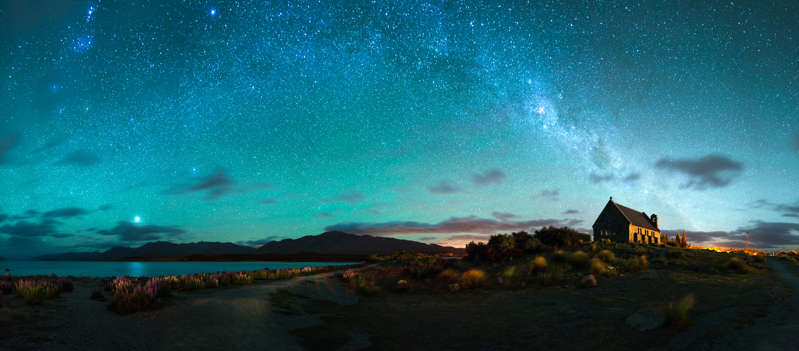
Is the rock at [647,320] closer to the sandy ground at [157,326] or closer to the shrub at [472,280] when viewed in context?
the sandy ground at [157,326]

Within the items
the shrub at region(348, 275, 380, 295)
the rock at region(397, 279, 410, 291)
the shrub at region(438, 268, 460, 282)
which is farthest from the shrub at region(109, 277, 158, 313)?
the shrub at region(438, 268, 460, 282)

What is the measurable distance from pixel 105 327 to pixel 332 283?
13.0 m

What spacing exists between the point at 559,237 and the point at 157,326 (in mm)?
29606

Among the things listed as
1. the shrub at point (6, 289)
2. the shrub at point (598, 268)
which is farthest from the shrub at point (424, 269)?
the shrub at point (6, 289)

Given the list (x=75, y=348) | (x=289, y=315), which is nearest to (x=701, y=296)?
(x=289, y=315)

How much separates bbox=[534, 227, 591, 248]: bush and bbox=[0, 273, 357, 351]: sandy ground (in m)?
23.7

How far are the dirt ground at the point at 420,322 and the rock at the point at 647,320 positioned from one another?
21 centimetres

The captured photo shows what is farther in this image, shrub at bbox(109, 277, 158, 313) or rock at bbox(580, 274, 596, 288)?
rock at bbox(580, 274, 596, 288)

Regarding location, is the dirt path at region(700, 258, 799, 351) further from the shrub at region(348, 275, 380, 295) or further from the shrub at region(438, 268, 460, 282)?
the shrub at region(348, 275, 380, 295)

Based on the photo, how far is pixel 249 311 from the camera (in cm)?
1162

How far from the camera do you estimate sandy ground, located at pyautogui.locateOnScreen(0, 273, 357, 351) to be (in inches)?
297

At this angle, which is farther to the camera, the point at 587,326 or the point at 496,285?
the point at 496,285

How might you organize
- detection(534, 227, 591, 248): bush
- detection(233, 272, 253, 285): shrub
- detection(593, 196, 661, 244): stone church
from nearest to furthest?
detection(233, 272, 253, 285): shrub → detection(534, 227, 591, 248): bush → detection(593, 196, 661, 244): stone church

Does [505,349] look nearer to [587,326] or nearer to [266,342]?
[587,326]
